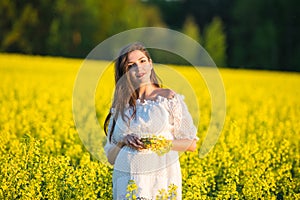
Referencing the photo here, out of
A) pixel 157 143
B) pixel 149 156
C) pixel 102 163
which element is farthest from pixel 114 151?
pixel 102 163

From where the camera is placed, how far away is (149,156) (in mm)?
4520

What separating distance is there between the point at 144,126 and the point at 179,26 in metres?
59.0

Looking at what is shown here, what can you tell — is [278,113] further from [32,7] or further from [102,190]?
[32,7]

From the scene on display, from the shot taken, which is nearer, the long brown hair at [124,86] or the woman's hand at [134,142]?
the woman's hand at [134,142]

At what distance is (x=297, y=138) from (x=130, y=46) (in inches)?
182

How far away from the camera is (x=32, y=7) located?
43875 mm

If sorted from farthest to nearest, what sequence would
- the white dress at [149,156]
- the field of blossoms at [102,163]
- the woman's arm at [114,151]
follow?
the field of blossoms at [102,163] < the woman's arm at [114,151] < the white dress at [149,156]

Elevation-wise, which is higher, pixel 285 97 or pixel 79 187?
pixel 285 97

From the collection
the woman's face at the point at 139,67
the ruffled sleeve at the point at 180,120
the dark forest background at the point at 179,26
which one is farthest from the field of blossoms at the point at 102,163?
the dark forest background at the point at 179,26

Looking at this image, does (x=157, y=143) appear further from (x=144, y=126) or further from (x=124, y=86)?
(x=124, y=86)

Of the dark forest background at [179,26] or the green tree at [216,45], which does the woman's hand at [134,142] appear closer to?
the dark forest background at [179,26]

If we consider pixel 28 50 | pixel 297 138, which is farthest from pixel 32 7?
pixel 297 138

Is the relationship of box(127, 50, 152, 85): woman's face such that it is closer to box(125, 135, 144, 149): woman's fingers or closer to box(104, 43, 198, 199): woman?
box(104, 43, 198, 199): woman

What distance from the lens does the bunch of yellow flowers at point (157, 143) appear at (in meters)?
4.42
